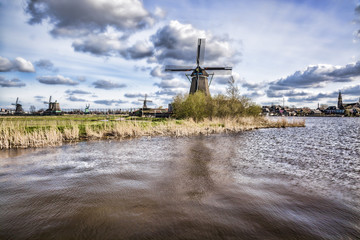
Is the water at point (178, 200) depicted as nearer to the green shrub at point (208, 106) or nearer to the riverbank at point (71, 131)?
the riverbank at point (71, 131)

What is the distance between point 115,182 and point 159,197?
1.99 meters

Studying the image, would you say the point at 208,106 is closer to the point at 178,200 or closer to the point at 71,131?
the point at 71,131

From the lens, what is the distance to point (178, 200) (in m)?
5.12

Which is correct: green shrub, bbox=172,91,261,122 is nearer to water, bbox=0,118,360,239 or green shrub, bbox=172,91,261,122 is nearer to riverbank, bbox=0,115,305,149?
riverbank, bbox=0,115,305,149

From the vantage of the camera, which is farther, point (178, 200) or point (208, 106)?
point (208, 106)

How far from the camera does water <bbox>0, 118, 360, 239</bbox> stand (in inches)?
147

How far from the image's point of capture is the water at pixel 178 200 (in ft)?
12.3

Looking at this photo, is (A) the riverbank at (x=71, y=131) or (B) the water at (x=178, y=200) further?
(A) the riverbank at (x=71, y=131)

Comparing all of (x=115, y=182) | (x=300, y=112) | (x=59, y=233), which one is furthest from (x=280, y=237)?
(x=300, y=112)

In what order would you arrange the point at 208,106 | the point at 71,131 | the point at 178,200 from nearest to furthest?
the point at 178,200 → the point at 71,131 → the point at 208,106

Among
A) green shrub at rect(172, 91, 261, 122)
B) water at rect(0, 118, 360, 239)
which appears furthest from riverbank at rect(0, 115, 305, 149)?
green shrub at rect(172, 91, 261, 122)

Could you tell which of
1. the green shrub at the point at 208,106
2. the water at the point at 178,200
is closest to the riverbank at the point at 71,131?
the water at the point at 178,200

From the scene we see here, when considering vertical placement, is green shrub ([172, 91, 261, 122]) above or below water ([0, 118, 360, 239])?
above

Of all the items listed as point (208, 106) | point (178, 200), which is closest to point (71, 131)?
point (178, 200)
